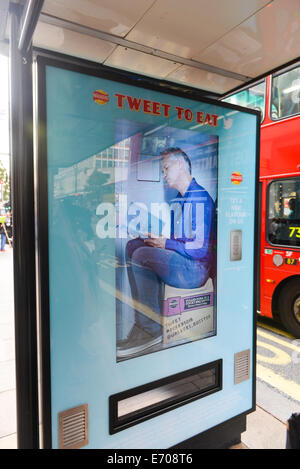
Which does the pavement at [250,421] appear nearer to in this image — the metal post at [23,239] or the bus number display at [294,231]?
the metal post at [23,239]

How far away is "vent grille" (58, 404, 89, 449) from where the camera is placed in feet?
5.71

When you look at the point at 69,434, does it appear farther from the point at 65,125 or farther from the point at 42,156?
the point at 65,125

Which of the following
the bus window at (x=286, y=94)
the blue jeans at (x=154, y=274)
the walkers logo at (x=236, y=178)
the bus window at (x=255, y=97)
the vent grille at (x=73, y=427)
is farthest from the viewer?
the bus window at (x=255, y=97)

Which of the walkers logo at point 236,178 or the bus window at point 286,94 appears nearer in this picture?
the walkers logo at point 236,178

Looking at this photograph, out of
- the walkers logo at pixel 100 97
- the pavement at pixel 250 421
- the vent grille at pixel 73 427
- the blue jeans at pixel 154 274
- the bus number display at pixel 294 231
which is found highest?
the walkers logo at pixel 100 97

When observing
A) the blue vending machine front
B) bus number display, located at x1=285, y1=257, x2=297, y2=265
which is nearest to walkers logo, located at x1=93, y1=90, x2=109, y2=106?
the blue vending machine front

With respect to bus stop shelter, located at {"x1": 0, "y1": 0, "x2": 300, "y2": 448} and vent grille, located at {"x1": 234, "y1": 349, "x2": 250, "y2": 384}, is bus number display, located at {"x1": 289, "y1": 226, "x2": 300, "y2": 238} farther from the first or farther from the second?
bus stop shelter, located at {"x1": 0, "y1": 0, "x2": 300, "y2": 448}

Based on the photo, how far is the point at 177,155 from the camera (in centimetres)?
211

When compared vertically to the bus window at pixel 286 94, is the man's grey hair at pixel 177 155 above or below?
below

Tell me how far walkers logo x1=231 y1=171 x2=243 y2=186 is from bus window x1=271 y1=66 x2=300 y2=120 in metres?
2.74

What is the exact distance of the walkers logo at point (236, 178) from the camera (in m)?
2.33

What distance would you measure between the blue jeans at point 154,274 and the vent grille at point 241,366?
0.69 m

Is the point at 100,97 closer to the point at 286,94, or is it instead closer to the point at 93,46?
the point at 93,46

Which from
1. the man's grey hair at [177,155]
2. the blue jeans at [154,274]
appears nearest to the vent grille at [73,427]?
the blue jeans at [154,274]
